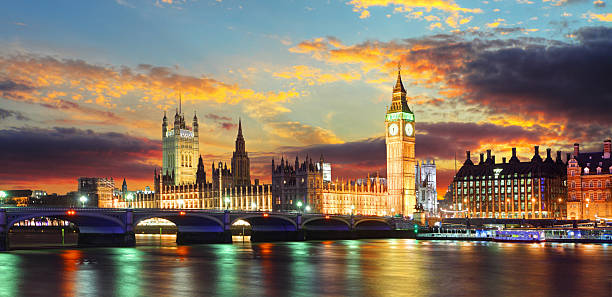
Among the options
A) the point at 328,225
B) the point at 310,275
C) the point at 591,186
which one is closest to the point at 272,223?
the point at 328,225

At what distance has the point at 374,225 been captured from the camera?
14238 cm

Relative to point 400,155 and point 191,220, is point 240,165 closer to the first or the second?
point 400,155

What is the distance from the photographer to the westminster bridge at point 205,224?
8506 cm

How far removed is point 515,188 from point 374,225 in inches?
2404

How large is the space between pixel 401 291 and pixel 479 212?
160 meters

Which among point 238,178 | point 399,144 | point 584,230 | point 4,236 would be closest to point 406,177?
point 399,144

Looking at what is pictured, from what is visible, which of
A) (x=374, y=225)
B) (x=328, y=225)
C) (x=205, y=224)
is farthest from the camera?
(x=374, y=225)

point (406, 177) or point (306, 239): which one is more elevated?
point (406, 177)

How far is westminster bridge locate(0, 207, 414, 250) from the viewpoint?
85.1m

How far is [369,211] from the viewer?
17275cm

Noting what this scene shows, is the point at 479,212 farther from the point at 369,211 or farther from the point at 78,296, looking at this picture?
the point at 78,296

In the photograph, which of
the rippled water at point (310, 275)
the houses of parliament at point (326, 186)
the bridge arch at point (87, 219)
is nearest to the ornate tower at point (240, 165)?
the houses of parliament at point (326, 186)

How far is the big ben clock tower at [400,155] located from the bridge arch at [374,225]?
3030cm

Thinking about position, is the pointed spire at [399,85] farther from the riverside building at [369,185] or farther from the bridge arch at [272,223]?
the bridge arch at [272,223]
